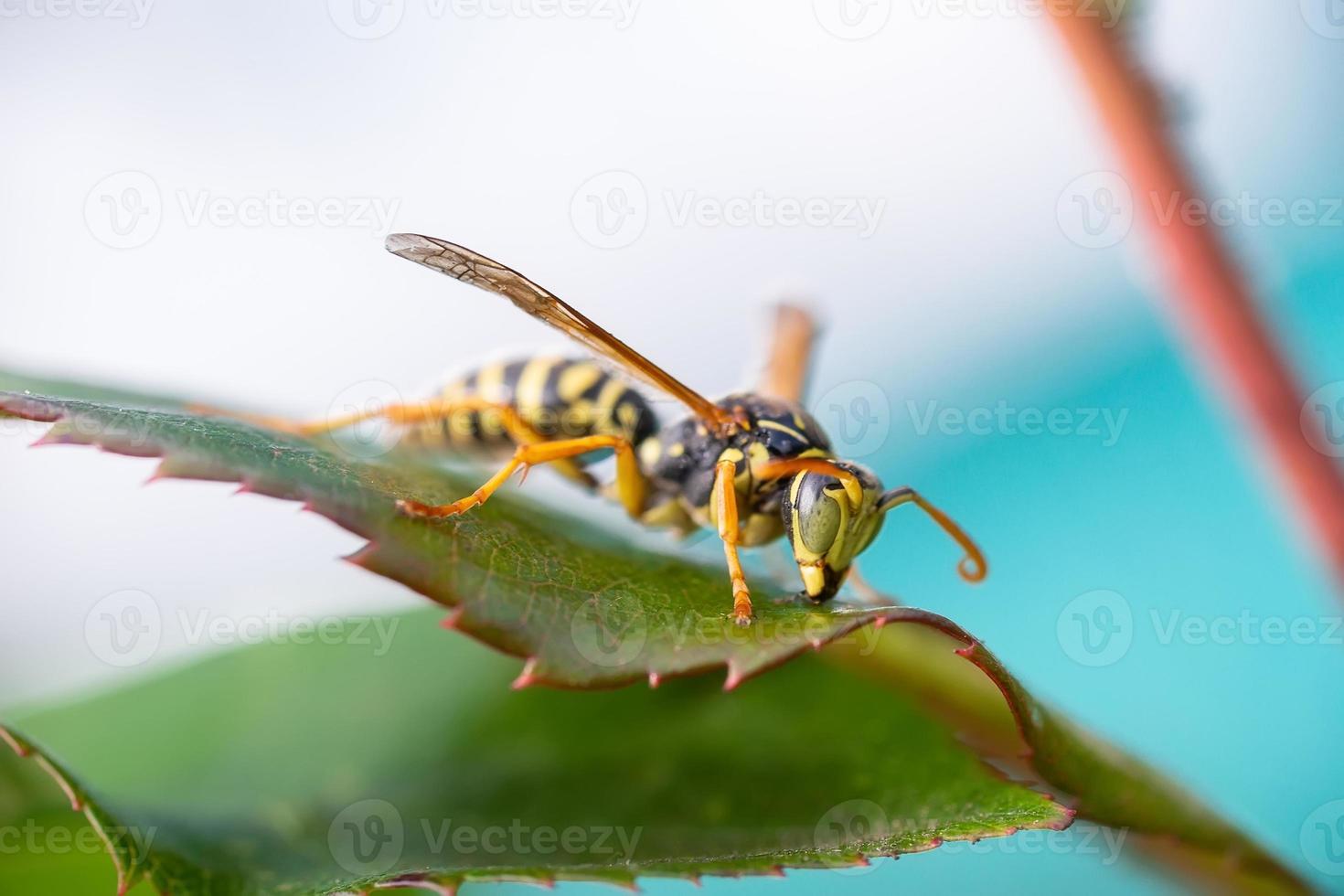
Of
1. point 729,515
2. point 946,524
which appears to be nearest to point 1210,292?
point 946,524

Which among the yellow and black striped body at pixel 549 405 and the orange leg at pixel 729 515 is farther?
the yellow and black striped body at pixel 549 405

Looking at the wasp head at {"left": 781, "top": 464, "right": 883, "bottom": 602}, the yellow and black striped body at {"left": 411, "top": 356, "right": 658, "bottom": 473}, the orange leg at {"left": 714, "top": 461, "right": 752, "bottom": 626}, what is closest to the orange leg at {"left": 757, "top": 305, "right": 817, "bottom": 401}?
the yellow and black striped body at {"left": 411, "top": 356, "right": 658, "bottom": 473}

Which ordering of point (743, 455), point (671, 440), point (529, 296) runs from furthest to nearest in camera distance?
point (671, 440)
point (743, 455)
point (529, 296)

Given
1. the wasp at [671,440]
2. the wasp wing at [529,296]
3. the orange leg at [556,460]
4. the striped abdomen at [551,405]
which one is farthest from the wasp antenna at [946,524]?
the striped abdomen at [551,405]

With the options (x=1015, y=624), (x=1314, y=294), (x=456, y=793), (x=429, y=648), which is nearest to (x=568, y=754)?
(x=456, y=793)

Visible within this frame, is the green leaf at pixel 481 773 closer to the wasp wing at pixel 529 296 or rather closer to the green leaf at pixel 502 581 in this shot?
the green leaf at pixel 502 581

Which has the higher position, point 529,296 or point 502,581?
point 529,296

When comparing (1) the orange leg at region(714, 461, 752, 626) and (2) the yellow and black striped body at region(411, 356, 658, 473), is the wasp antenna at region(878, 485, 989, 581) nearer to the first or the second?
(1) the orange leg at region(714, 461, 752, 626)

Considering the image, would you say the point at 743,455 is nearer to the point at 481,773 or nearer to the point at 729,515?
the point at 729,515

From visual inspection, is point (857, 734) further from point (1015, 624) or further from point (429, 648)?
point (1015, 624)
